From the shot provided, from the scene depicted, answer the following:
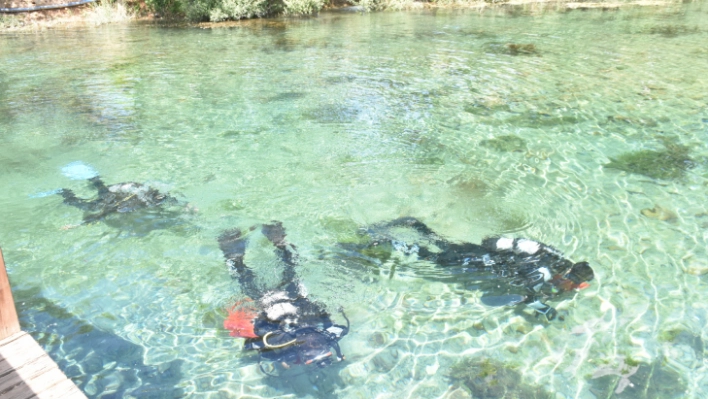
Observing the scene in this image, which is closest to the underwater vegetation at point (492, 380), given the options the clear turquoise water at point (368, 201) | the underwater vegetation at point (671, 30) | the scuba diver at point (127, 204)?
the clear turquoise water at point (368, 201)

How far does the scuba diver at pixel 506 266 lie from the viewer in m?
4.10

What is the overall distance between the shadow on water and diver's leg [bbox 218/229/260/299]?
3.17 feet

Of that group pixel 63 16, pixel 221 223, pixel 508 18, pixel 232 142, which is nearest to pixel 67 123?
pixel 232 142

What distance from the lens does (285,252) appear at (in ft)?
15.9

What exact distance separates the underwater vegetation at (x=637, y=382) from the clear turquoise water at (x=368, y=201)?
0.6 inches

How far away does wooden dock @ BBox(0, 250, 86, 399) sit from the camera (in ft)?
8.33

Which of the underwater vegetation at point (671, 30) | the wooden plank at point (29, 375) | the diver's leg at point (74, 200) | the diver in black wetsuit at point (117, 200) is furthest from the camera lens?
the underwater vegetation at point (671, 30)

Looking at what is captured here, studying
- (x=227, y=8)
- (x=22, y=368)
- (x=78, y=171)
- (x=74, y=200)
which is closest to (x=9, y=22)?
(x=227, y=8)

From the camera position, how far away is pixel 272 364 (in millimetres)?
3451

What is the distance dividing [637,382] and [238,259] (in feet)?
11.6

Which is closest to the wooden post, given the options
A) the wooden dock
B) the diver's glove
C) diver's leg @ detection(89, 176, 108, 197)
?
the wooden dock

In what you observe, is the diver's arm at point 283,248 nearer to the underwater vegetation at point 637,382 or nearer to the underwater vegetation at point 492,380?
the underwater vegetation at point 492,380

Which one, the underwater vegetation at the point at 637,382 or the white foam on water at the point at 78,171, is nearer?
the underwater vegetation at the point at 637,382

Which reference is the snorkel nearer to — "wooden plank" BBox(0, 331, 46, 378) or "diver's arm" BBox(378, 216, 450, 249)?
"diver's arm" BBox(378, 216, 450, 249)
